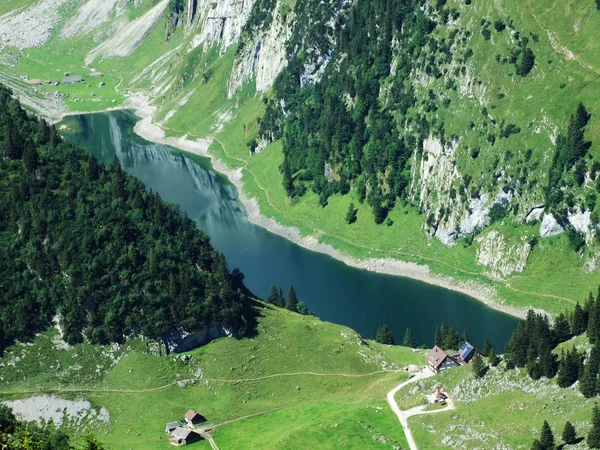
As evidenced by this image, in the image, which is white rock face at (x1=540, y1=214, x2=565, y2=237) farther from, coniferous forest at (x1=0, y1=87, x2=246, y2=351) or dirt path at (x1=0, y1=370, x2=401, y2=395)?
coniferous forest at (x1=0, y1=87, x2=246, y2=351)

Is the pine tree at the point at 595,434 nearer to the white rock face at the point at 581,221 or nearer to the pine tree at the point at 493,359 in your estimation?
the pine tree at the point at 493,359

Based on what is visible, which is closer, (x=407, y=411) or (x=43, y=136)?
(x=407, y=411)

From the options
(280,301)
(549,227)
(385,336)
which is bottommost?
(280,301)

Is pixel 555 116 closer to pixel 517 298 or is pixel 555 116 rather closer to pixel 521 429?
pixel 517 298

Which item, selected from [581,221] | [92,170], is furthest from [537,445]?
[581,221]

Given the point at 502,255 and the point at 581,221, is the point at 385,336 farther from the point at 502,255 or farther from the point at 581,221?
Answer: the point at 581,221

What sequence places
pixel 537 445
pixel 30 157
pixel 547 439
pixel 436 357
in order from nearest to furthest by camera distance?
pixel 547 439 → pixel 537 445 → pixel 436 357 → pixel 30 157

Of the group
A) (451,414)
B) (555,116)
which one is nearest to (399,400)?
(451,414)

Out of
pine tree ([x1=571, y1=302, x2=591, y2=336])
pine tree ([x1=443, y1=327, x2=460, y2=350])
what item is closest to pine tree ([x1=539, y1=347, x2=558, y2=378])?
pine tree ([x1=571, y1=302, x2=591, y2=336])
